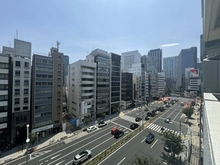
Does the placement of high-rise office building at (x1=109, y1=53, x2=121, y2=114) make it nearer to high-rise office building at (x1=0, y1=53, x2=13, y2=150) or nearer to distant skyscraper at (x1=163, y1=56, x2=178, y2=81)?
high-rise office building at (x1=0, y1=53, x2=13, y2=150)

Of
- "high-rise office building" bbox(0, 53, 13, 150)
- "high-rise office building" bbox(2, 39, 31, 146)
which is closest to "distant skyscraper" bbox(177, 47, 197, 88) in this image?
"high-rise office building" bbox(2, 39, 31, 146)

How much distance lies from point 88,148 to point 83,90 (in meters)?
17.2

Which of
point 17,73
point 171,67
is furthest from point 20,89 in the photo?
point 171,67

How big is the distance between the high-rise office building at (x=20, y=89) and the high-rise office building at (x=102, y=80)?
63.2ft

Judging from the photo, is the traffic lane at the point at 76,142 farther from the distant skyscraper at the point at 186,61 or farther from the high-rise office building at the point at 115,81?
the distant skyscraper at the point at 186,61

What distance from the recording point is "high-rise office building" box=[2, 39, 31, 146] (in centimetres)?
2322

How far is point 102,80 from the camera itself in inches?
1604

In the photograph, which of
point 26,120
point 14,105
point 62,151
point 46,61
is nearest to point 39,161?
point 62,151

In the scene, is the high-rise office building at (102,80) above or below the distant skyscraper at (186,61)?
below

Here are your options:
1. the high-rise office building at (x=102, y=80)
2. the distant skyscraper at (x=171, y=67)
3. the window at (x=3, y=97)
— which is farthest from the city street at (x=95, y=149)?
the distant skyscraper at (x=171, y=67)

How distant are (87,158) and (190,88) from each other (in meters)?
102

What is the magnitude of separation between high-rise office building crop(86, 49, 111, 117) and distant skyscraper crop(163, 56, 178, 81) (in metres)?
143

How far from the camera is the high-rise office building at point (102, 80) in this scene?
1549 inches

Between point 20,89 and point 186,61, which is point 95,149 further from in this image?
point 186,61
